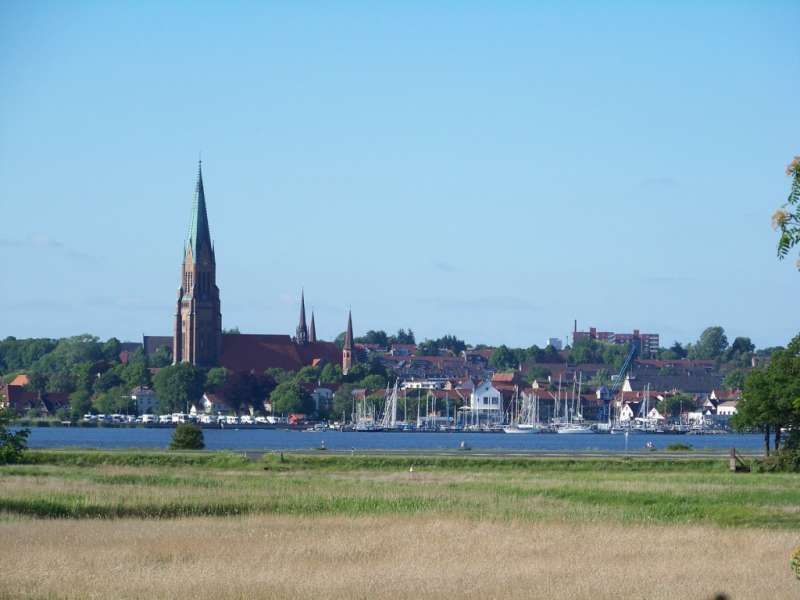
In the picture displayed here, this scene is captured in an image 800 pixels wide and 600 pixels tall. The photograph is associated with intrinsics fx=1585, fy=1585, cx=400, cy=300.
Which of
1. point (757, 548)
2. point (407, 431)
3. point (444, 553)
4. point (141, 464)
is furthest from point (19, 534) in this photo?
point (407, 431)

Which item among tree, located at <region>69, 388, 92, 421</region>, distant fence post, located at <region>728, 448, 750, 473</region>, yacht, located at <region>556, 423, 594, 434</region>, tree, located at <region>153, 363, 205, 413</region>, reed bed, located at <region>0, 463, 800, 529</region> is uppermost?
tree, located at <region>153, 363, 205, 413</region>

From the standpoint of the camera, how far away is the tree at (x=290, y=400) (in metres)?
191

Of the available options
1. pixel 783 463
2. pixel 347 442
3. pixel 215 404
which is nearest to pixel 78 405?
pixel 215 404

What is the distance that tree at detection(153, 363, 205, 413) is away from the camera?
19325 cm

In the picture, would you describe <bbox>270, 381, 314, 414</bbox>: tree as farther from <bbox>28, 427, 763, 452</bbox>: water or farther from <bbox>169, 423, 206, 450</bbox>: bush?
<bbox>169, 423, 206, 450</bbox>: bush

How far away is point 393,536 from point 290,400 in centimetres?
16002

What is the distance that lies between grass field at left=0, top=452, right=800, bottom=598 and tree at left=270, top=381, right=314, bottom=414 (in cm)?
13853

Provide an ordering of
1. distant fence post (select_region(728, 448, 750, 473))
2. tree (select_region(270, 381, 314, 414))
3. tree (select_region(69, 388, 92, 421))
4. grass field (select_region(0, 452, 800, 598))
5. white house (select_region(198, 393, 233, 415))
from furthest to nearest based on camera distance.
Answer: white house (select_region(198, 393, 233, 415)), tree (select_region(69, 388, 92, 421)), tree (select_region(270, 381, 314, 414)), distant fence post (select_region(728, 448, 750, 473)), grass field (select_region(0, 452, 800, 598))

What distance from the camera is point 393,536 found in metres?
31.7

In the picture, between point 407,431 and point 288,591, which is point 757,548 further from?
point 407,431

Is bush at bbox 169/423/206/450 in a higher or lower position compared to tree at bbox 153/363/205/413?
lower

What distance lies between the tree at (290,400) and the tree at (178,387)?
31.3 feet

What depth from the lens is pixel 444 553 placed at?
1155 inches

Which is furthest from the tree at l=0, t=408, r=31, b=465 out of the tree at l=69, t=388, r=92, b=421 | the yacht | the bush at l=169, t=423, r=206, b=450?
the tree at l=69, t=388, r=92, b=421
